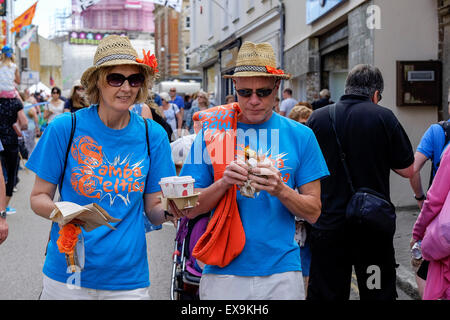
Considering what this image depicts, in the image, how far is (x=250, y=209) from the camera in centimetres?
298

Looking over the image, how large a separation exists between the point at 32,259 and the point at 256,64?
15.9 ft

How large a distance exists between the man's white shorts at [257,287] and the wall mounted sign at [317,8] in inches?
366

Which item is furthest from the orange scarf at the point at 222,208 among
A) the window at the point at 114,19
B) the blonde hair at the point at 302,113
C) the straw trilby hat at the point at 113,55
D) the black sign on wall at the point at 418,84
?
the window at the point at 114,19

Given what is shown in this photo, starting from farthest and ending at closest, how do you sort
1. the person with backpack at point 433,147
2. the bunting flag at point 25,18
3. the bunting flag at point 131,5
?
1. the bunting flag at point 131,5
2. the bunting flag at point 25,18
3. the person with backpack at point 433,147

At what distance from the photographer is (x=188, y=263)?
4.70 m

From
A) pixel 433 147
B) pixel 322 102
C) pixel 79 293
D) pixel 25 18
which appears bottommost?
pixel 79 293

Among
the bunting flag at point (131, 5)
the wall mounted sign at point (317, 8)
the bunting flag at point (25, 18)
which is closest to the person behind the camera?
the wall mounted sign at point (317, 8)

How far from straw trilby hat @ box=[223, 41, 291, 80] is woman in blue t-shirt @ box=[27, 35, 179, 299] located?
0.46m

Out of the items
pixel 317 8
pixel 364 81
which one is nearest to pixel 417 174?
pixel 364 81

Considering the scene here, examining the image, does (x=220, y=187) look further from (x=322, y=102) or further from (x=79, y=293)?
(x=322, y=102)

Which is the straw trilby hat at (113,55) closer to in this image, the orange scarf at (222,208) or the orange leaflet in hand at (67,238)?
the orange scarf at (222,208)

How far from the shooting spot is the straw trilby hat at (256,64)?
3.08 metres

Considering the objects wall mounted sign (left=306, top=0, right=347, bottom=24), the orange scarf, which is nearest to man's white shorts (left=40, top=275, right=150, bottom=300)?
the orange scarf

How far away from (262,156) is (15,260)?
500 cm
